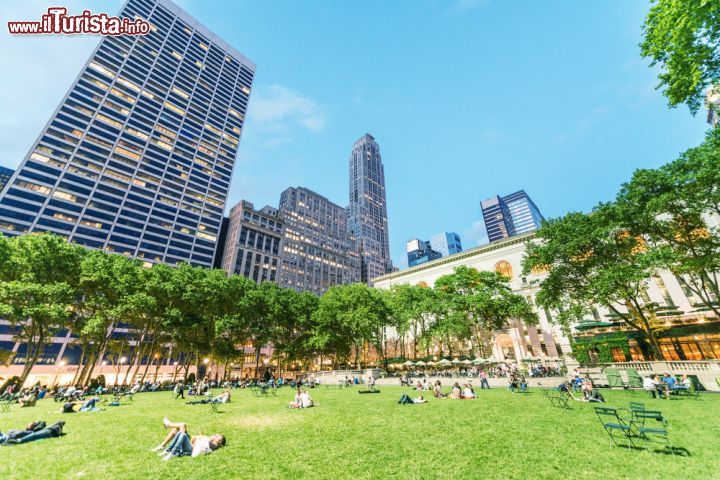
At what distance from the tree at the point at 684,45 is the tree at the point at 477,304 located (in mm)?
34871

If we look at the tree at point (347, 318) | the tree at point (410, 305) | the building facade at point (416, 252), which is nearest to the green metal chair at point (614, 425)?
the tree at point (347, 318)

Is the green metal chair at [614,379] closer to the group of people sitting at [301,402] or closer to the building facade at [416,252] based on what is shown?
the group of people sitting at [301,402]

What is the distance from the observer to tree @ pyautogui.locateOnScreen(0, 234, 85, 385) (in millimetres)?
24781

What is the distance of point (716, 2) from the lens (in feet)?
31.0

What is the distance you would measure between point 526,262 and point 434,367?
2410 centimetres

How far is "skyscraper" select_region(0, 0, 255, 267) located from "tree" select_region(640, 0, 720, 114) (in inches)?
3605

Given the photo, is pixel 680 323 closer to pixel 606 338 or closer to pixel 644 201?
pixel 606 338

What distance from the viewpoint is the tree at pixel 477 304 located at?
4328 centimetres

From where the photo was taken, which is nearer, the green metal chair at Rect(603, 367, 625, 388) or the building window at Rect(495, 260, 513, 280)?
the green metal chair at Rect(603, 367, 625, 388)

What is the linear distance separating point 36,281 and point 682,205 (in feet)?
188

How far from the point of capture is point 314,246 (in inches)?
4429

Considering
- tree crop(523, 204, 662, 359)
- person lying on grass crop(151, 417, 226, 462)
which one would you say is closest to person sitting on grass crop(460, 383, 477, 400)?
tree crop(523, 204, 662, 359)

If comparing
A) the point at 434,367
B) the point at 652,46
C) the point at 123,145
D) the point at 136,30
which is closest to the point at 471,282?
the point at 434,367

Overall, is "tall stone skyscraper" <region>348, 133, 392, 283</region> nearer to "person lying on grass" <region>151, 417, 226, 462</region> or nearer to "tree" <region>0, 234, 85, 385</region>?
"tree" <region>0, 234, 85, 385</region>
